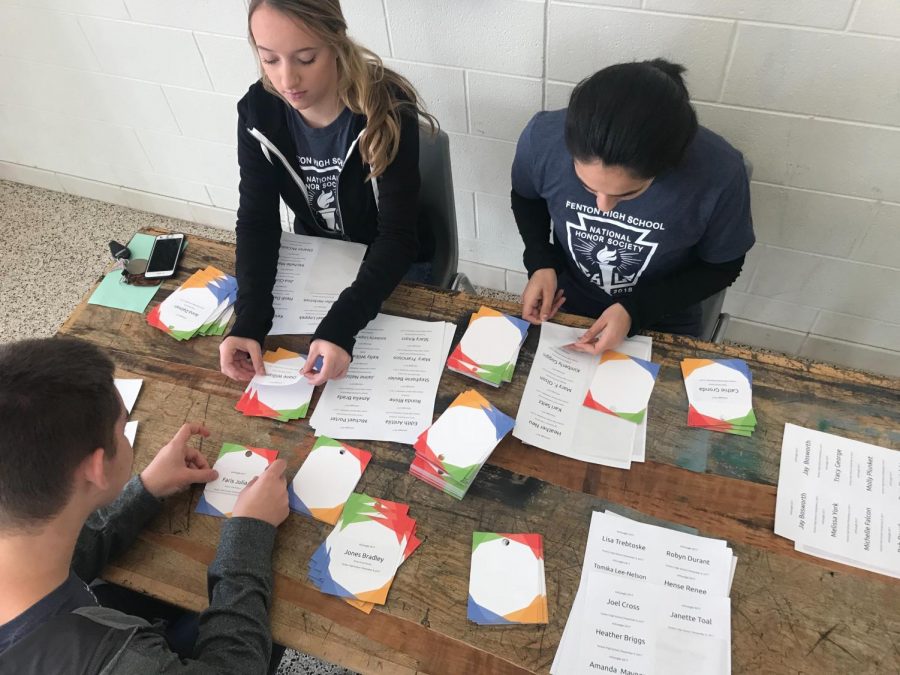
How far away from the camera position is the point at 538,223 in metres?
1.33

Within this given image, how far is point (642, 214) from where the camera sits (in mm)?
1113

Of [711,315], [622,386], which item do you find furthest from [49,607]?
[711,315]

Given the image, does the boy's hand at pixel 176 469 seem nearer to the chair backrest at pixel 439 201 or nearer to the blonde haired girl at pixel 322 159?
the blonde haired girl at pixel 322 159

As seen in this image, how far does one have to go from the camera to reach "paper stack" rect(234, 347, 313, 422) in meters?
1.00

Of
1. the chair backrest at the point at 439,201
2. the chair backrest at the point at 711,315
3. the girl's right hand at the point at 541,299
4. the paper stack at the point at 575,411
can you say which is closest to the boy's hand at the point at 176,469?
the paper stack at the point at 575,411

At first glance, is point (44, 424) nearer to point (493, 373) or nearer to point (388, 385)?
point (388, 385)

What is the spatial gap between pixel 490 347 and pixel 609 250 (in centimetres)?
36

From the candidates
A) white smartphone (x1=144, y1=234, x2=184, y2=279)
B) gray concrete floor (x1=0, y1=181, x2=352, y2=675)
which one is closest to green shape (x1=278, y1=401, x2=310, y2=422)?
white smartphone (x1=144, y1=234, x2=184, y2=279)

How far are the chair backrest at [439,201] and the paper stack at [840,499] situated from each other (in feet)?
2.77

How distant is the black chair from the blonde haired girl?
0.05m

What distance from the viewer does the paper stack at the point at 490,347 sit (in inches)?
39.8

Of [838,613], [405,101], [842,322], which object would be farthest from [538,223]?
[842,322]

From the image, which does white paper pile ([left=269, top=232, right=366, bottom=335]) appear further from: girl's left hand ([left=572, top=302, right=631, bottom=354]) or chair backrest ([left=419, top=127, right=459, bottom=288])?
girl's left hand ([left=572, top=302, right=631, bottom=354])

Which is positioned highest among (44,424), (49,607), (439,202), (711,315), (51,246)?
(44,424)
